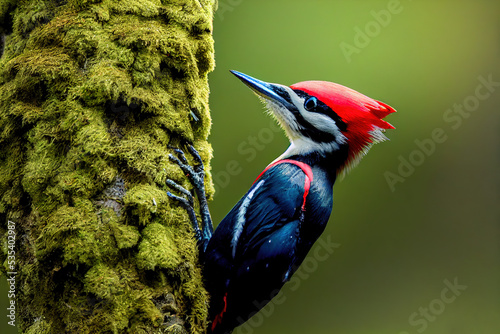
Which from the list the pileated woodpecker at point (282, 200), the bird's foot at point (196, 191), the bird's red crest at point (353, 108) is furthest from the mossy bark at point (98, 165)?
the bird's red crest at point (353, 108)

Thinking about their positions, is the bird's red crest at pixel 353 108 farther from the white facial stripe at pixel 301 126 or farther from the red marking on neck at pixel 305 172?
the red marking on neck at pixel 305 172

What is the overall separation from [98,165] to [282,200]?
819 mm

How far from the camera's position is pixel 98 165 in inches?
76.8

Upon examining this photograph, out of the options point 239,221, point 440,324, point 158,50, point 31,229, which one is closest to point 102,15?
point 158,50

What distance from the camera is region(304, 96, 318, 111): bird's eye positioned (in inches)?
99.6

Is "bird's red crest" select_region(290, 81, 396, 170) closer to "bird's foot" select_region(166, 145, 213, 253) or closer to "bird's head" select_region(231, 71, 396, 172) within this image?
"bird's head" select_region(231, 71, 396, 172)

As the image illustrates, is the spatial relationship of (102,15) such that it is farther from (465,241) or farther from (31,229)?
(465,241)

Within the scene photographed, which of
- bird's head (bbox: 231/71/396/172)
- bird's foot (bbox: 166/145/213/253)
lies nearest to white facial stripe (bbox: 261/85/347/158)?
bird's head (bbox: 231/71/396/172)

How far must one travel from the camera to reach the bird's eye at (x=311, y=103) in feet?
8.30

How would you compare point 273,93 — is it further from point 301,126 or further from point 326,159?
point 326,159

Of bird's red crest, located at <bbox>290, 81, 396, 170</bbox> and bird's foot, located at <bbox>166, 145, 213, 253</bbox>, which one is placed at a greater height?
bird's red crest, located at <bbox>290, 81, 396, 170</bbox>

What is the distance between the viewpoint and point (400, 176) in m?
4.94

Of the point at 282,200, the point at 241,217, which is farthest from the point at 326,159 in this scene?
the point at 241,217

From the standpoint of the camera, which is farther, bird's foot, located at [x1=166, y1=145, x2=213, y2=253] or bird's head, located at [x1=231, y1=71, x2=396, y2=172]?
bird's head, located at [x1=231, y1=71, x2=396, y2=172]
